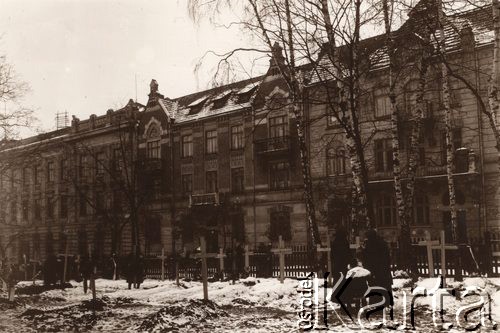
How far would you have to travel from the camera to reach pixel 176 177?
41469mm

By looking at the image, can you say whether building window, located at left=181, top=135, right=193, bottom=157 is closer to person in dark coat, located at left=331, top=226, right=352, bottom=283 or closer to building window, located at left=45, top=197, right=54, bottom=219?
building window, located at left=45, top=197, right=54, bottom=219

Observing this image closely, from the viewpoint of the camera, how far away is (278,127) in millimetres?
35938

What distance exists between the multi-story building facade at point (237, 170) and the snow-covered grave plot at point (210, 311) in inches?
278

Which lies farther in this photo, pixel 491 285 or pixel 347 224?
pixel 347 224

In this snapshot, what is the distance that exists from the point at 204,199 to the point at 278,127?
7714mm

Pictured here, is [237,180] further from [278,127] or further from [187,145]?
[187,145]

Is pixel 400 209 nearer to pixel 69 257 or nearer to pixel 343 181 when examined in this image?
pixel 343 181

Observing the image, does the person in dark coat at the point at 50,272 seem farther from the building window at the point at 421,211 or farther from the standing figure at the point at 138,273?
the building window at the point at 421,211

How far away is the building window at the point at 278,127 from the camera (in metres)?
35.6

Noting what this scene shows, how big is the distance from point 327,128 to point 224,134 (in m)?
8.86

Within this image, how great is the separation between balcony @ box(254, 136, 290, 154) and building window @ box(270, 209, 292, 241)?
4060 mm

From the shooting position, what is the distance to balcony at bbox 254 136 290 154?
Answer: 34281 millimetres

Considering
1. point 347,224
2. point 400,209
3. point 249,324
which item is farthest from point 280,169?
point 249,324

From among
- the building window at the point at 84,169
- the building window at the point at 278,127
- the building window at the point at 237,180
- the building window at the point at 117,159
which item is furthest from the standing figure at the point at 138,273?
the building window at the point at 84,169
